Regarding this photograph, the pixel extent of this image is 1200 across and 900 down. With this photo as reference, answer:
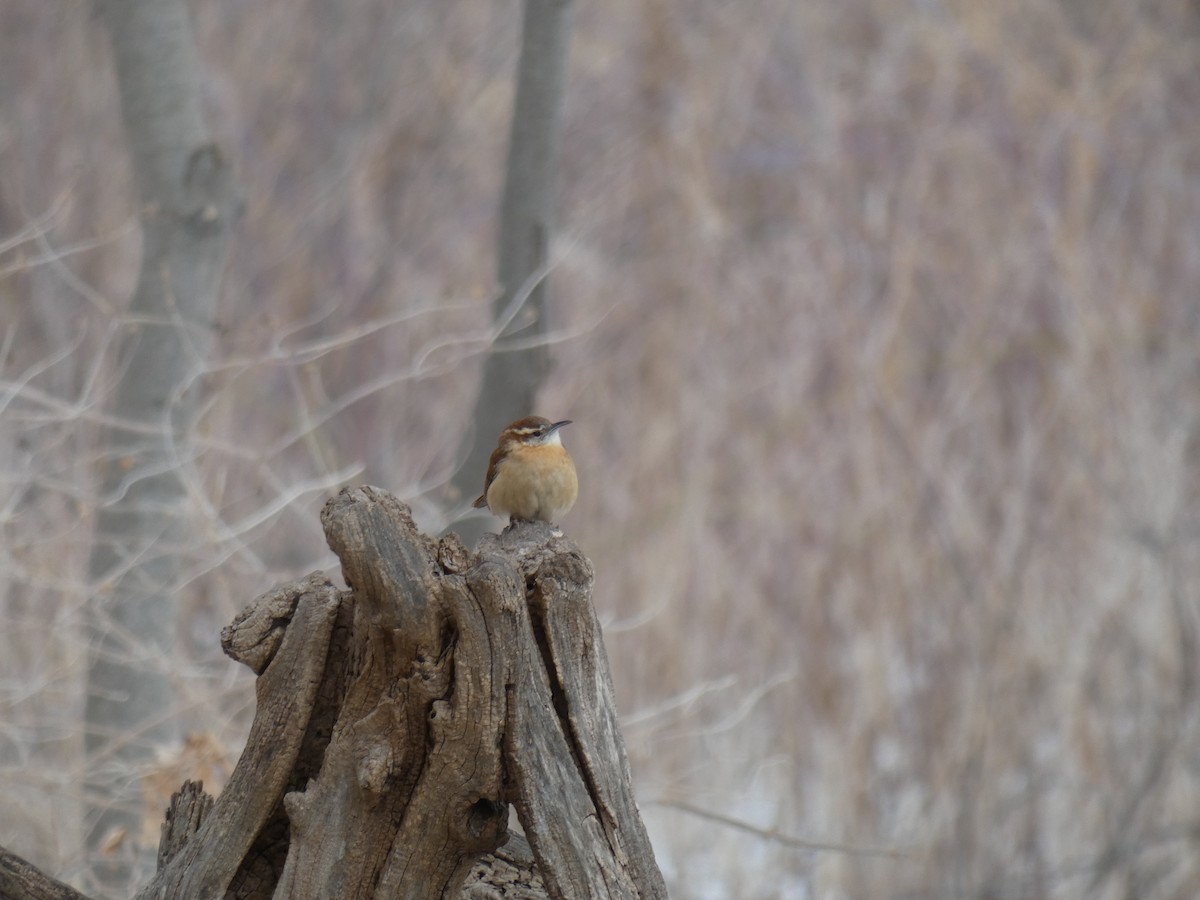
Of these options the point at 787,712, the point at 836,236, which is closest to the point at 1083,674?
the point at 787,712

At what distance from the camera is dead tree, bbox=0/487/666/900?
7.58 ft

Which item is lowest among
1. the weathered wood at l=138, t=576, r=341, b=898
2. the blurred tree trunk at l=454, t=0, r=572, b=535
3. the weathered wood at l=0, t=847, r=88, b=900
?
the weathered wood at l=0, t=847, r=88, b=900

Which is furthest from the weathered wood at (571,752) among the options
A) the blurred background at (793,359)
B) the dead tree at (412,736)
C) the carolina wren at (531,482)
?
the blurred background at (793,359)

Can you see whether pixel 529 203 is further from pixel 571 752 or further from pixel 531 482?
pixel 571 752

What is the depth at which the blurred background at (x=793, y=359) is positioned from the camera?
6473mm

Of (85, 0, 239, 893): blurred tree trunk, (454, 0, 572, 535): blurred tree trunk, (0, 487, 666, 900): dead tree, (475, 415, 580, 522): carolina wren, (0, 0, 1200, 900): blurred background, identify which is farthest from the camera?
(0, 0, 1200, 900): blurred background

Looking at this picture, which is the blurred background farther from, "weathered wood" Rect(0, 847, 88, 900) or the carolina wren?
"weathered wood" Rect(0, 847, 88, 900)

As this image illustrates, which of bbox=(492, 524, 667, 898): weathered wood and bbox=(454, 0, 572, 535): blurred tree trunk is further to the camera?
bbox=(454, 0, 572, 535): blurred tree trunk

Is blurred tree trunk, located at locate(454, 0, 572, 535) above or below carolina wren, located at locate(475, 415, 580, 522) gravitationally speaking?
above

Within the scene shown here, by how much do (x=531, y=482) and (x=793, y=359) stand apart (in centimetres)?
449

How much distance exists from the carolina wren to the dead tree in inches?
50.9

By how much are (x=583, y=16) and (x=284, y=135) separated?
2356 mm

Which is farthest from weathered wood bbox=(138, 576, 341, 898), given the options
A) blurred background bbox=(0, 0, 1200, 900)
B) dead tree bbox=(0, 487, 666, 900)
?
blurred background bbox=(0, 0, 1200, 900)

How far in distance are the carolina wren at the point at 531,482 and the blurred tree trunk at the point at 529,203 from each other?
2.62 feet
